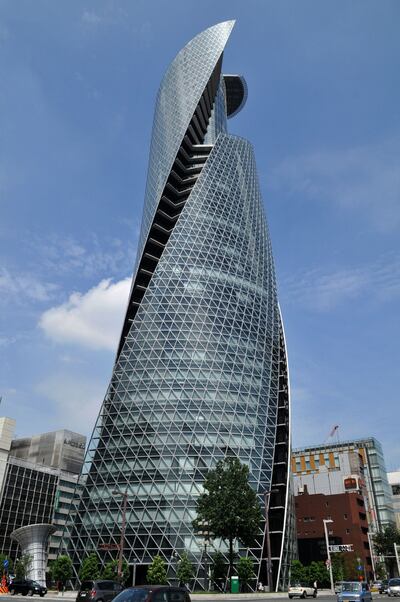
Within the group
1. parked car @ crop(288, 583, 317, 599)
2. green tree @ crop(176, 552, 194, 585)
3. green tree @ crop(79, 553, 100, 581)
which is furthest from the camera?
green tree @ crop(79, 553, 100, 581)

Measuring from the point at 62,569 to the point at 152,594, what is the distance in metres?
49.3

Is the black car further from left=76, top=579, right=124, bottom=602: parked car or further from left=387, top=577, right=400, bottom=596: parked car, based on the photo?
left=387, top=577, right=400, bottom=596: parked car

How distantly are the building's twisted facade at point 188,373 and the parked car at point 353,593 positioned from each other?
94.8 feet

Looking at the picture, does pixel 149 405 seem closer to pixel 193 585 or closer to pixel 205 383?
pixel 205 383

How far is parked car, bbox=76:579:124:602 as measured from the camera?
27.2 m

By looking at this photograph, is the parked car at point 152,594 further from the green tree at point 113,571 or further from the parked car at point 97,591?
the green tree at point 113,571

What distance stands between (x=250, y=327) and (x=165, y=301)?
13.4m

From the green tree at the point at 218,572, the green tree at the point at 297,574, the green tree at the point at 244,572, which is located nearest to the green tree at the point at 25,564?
the green tree at the point at 218,572

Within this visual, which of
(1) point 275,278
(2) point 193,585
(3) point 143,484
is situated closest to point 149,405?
(3) point 143,484

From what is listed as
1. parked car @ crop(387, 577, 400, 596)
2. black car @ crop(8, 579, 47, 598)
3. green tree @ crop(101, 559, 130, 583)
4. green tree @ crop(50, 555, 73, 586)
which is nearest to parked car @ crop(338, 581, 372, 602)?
parked car @ crop(387, 577, 400, 596)

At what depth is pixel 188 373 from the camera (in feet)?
226

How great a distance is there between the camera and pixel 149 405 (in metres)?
66.9

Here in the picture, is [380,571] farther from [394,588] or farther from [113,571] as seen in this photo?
[113,571]

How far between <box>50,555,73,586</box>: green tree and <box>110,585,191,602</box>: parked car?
48.3 meters
